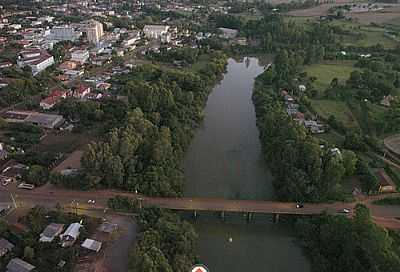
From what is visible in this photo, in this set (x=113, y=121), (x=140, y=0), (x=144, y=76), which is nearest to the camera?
(x=113, y=121)

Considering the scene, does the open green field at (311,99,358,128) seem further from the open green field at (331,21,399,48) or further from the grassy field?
the open green field at (331,21,399,48)

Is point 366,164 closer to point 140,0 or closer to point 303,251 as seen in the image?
point 303,251

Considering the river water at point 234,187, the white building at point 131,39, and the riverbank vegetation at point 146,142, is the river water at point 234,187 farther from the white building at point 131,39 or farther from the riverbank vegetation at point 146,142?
the white building at point 131,39

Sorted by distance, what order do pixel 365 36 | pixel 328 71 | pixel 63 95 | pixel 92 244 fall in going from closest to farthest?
pixel 92 244, pixel 63 95, pixel 328 71, pixel 365 36

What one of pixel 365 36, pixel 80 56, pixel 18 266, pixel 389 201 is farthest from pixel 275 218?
pixel 365 36

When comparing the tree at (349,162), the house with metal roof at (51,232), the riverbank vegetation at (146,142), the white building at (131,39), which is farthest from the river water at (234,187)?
the white building at (131,39)

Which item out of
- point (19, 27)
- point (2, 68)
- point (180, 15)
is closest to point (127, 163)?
point (2, 68)

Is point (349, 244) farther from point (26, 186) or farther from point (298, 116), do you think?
point (26, 186)
